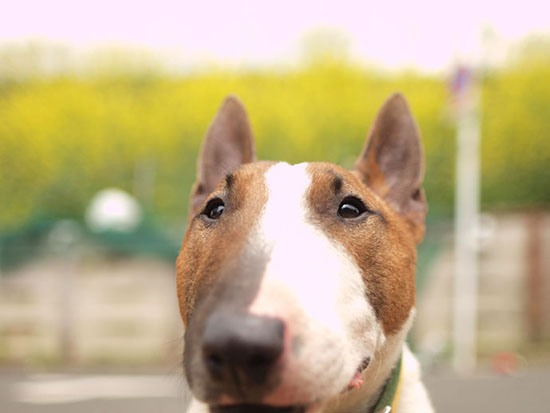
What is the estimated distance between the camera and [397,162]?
12.6ft

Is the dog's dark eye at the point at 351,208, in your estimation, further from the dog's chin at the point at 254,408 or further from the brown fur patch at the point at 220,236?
the dog's chin at the point at 254,408

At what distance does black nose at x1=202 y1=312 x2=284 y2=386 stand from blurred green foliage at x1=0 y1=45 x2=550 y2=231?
761 inches

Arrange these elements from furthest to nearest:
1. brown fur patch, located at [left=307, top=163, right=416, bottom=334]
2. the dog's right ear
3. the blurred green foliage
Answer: the blurred green foliage < the dog's right ear < brown fur patch, located at [left=307, top=163, right=416, bottom=334]

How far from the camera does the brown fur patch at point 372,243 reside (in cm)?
278

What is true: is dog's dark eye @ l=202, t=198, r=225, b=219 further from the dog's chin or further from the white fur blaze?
the dog's chin

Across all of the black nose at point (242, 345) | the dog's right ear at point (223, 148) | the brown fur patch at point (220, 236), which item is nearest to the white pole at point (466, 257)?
the dog's right ear at point (223, 148)

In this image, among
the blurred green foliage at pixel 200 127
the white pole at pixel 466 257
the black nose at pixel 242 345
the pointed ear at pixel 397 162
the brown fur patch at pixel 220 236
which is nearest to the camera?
the black nose at pixel 242 345

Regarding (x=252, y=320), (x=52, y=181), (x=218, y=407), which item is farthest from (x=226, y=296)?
(x=52, y=181)

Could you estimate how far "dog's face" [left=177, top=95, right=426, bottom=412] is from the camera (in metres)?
2.03

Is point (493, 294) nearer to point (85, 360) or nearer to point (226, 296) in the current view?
point (85, 360)

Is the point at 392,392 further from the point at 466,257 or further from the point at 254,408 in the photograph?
the point at 466,257

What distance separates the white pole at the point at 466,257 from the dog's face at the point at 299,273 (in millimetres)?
10022

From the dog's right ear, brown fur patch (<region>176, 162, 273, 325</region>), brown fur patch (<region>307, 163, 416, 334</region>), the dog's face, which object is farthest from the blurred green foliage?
brown fur patch (<region>307, 163, 416, 334</region>)

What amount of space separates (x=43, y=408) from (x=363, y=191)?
→ 7597 mm
